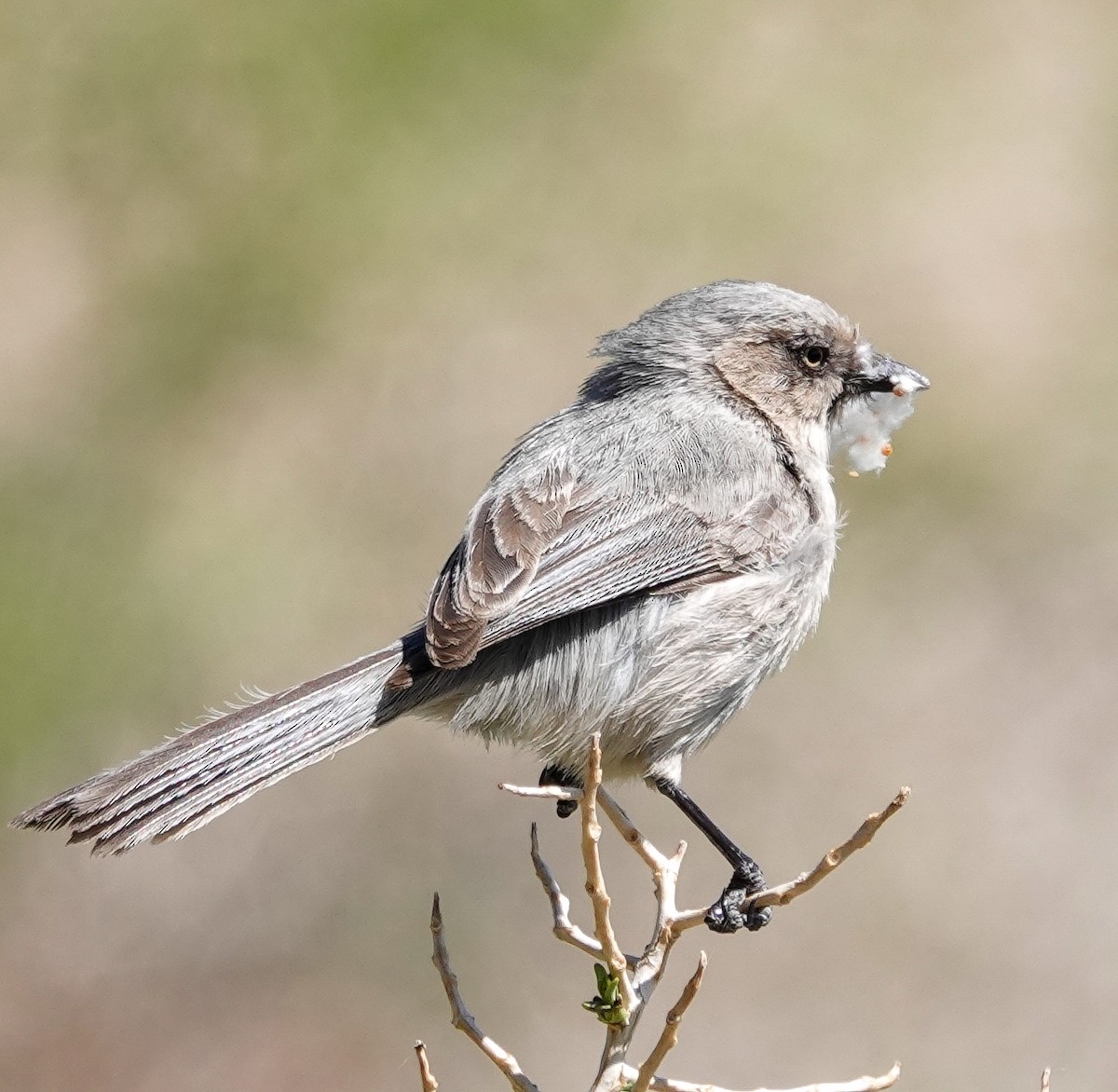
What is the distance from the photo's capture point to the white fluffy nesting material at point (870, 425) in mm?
4531

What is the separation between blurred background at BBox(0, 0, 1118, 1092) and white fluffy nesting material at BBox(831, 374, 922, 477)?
82.0 inches

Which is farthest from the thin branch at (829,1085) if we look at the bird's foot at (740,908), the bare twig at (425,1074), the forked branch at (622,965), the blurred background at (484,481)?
the blurred background at (484,481)

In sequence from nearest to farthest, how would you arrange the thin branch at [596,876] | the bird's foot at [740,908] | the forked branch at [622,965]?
the forked branch at [622,965] → the thin branch at [596,876] → the bird's foot at [740,908]

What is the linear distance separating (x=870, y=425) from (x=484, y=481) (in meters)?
3.11

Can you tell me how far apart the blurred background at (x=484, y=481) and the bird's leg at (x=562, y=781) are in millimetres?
1637

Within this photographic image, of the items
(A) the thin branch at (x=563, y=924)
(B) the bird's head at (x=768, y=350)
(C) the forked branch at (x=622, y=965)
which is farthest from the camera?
(B) the bird's head at (x=768, y=350)

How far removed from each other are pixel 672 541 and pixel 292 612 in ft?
11.2

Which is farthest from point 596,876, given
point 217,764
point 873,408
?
point 873,408

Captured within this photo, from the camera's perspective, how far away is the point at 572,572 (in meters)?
3.74

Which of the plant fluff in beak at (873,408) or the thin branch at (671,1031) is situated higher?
the plant fluff in beak at (873,408)


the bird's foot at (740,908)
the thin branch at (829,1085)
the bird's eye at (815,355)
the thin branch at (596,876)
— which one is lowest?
the thin branch at (829,1085)

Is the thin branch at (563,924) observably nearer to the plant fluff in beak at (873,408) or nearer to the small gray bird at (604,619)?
the small gray bird at (604,619)

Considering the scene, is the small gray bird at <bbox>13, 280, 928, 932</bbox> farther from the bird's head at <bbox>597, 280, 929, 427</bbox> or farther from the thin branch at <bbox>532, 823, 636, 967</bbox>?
the thin branch at <bbox>532, 823, 636, 967</bbox>

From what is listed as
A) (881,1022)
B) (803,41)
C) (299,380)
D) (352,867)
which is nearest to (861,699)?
(881,1022)
